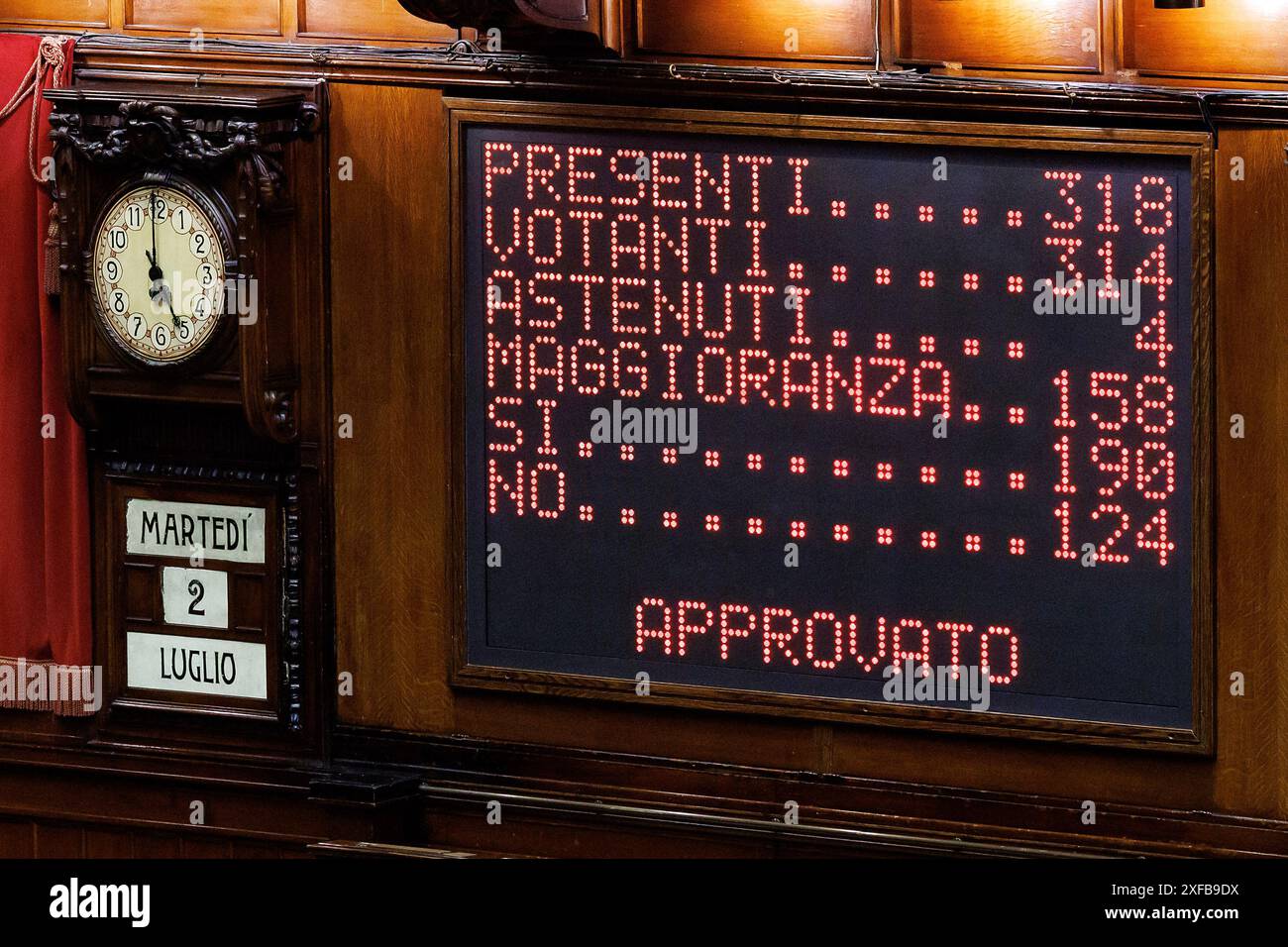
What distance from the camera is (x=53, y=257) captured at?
6.77m

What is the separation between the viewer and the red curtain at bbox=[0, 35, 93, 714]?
684cm

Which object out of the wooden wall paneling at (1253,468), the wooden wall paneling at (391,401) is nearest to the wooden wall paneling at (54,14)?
the wooden wall paneling at (391,401)

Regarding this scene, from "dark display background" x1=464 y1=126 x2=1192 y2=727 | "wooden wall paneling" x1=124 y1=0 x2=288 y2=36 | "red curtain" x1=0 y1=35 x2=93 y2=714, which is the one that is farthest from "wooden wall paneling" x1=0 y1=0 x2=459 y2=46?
"dark display background" x1=464 y1=126 x2=1192 y2=727

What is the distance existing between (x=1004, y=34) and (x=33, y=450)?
3.03m

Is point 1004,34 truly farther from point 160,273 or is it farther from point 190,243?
point 160,273

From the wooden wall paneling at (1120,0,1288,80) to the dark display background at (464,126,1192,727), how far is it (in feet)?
0.77

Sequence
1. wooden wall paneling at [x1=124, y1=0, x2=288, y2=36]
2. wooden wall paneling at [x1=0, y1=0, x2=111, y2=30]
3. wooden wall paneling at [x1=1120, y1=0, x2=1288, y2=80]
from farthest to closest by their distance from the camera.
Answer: wooden wall paneling at [x1=0, y1=0, x2=111, y2=30]
wooden wall paneling at [x1=124, y1=0, x2=288, y2=36]
wooden wall paneling at [x1=1120, y1=0, x2=1288, y2=80]

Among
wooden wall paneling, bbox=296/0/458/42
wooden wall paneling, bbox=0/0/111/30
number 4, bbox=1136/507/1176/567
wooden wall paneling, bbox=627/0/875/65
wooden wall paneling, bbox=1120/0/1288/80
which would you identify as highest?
wooden wall paneling, bbox=0/0/111/30

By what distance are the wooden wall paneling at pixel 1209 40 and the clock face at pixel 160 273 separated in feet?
8.27

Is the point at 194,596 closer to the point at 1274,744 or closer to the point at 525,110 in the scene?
the point at 525,110

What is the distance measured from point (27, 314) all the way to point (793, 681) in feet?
8.14

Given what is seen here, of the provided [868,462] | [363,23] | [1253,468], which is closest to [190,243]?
[363,23]

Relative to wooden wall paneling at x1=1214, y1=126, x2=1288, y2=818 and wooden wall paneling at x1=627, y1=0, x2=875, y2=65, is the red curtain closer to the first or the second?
wooden wall paneling at x1=627, y1=0, x2=875, y2=65

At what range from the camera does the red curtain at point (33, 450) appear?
684cm
